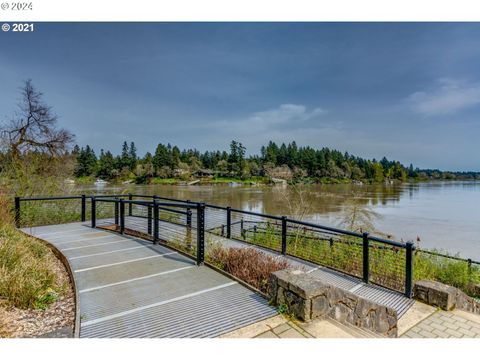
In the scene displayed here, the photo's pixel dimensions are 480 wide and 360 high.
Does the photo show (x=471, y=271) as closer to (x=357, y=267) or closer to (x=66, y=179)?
(x=357, y=267)

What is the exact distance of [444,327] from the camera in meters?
3.21

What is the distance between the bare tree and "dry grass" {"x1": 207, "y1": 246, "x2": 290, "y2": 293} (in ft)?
33.9

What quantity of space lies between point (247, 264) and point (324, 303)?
4.55 ft

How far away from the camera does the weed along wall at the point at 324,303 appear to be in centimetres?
257

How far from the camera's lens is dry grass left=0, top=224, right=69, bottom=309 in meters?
2.88

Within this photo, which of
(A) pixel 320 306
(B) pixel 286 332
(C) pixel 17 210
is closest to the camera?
(B) pixel 286 332

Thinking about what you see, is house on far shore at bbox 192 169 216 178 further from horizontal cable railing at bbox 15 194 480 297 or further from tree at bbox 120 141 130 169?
horizontal cable railing at bbox 15 194 480 297

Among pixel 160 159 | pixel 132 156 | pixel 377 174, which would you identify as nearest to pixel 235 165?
pixel 160 159

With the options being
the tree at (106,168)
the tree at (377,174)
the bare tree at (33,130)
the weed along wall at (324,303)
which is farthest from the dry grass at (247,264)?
the tree at (377,174)

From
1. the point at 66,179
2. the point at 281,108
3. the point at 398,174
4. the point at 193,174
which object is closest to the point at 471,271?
the point at 281,108

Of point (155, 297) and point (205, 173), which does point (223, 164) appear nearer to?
point (205, 173)

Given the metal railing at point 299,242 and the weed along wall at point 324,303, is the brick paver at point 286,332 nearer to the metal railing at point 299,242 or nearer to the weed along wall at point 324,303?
the weed along wall at point 324,303
